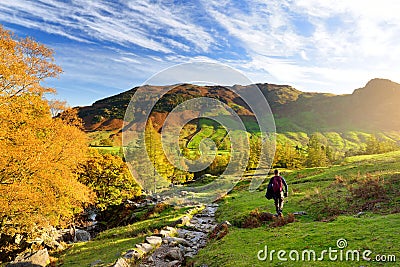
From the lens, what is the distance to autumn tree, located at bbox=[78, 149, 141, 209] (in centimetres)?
4425

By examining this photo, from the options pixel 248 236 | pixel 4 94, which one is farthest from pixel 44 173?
pixel 248 236

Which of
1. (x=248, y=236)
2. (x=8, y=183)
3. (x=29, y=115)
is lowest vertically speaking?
(x=248, y=236)

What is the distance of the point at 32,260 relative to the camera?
22.2m

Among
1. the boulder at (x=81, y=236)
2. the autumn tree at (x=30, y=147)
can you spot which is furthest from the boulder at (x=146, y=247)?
the boulder at (x=81, y=236)

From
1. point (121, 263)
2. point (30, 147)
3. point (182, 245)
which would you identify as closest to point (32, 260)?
point (30, 147)

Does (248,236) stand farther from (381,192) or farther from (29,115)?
(29,115)

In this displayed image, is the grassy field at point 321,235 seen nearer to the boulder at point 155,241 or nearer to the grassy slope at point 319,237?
the grassy slope at point 319,237

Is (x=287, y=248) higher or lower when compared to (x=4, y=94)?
lower

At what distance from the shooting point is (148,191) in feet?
218

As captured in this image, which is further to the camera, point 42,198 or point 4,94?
point 42,198

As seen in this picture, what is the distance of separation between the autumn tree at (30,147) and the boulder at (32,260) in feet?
7.12

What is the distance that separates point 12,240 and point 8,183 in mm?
11090

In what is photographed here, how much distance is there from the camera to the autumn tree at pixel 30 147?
19.2 m

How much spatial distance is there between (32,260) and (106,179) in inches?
961
